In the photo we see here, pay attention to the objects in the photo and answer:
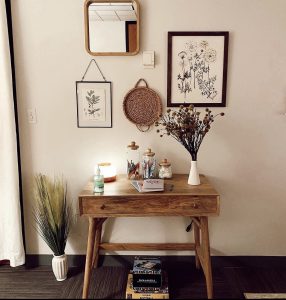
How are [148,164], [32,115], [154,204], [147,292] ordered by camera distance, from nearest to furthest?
[154,204]
[147,292]
[148,164]
[32,115]

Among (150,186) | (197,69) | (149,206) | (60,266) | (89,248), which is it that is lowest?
(60,266)

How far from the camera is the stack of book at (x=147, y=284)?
1891 mm

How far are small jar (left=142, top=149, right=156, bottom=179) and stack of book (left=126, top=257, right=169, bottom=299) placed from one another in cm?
65

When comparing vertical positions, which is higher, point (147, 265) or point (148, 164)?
point (148, 164)

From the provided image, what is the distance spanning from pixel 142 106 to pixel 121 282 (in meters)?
1.30

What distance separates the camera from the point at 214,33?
2.00 m

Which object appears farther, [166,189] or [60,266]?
[60,266]

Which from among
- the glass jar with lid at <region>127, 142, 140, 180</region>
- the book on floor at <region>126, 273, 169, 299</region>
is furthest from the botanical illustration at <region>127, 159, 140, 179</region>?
the book on floor at <region>126, 273, 169, 299</region>

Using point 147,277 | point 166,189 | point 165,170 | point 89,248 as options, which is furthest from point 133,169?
point 147,277

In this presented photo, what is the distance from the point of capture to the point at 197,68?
2.05m

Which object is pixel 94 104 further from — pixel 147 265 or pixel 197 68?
pixel 147 265

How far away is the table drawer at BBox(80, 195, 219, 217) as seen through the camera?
5.78 ft

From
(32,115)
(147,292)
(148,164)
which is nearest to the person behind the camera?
(147,292)

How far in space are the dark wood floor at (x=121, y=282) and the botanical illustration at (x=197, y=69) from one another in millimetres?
1348
